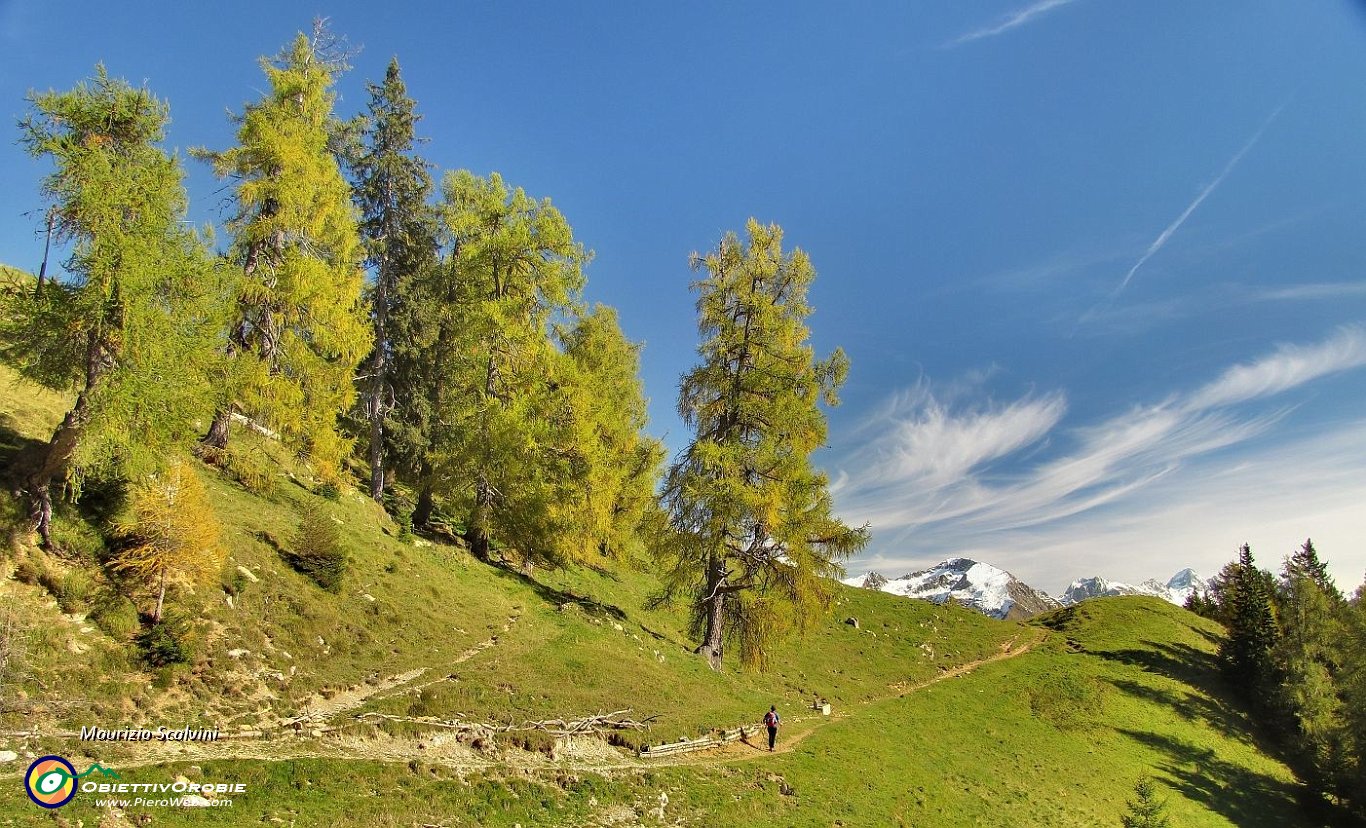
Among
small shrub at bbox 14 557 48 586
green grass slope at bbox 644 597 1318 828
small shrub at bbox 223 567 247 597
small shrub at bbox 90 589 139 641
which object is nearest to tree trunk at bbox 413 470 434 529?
small shrub at bbox 223 567 247 597

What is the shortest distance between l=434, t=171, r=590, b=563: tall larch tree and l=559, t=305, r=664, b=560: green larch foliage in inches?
35.5

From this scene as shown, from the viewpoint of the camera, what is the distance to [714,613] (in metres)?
25.9

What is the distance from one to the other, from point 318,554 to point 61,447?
7160mm

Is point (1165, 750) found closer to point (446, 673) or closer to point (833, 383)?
point (833, 383)

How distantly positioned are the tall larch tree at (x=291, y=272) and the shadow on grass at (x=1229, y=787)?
4305 cm

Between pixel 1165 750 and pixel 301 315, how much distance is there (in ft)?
159

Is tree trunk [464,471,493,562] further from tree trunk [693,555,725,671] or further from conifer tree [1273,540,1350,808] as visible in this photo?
conifer tree [1273,540,1350,808]

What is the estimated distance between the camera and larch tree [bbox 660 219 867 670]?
24047 mm

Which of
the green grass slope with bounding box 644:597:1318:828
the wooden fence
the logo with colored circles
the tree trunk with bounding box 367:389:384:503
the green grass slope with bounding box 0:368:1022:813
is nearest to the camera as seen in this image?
the logo with colored circles

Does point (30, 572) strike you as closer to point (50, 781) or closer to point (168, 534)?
point (168, 534)

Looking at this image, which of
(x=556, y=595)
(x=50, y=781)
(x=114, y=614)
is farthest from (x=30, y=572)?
(x=556, y=595)

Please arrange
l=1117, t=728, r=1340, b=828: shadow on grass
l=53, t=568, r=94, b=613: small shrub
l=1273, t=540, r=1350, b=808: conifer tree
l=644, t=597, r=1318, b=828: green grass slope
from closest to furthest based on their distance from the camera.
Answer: l=53, t=568, r=94, b=613: small shrub, l=644, t=597, r=1318, b=828: green grass slope, l=1117, t=728, r=1340, b=828: shadow on grass, l=1273, t=540, r=1350, b=808: conifer tree

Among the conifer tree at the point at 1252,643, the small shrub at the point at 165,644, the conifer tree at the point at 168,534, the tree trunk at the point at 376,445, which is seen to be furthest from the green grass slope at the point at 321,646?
the conifer tree at the point at 1252,643

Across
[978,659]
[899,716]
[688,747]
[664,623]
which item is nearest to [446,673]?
[688,747]
